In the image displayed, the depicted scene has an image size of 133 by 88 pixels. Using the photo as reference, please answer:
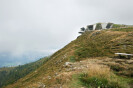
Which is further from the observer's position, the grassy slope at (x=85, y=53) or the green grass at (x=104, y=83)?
the grassy slope at (x=85, y=53)

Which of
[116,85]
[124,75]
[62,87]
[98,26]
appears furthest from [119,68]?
[98,26]

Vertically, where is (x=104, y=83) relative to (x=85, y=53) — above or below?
below

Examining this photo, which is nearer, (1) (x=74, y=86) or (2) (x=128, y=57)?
(1) (x=74, y=86)

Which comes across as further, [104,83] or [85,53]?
[85,53]

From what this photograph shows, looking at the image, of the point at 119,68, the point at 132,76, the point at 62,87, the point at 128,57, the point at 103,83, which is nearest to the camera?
the point at 103,83

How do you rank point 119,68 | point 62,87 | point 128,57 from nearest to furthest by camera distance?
point 62,87 < point 119,68 < point 128,57

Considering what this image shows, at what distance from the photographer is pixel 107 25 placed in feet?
250

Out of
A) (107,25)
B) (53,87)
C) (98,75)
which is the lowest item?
(53,87)

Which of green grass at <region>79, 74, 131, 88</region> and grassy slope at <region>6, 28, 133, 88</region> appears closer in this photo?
green grass at <region>79, 74, 131, 88</region>

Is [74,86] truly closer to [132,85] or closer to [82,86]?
[82,86]

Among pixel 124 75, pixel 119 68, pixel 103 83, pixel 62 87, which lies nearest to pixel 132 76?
pixel 124 75

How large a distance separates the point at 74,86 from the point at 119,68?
194 inches

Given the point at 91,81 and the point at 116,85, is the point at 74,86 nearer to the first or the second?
the point at 91,81

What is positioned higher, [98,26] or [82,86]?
[98,26]
